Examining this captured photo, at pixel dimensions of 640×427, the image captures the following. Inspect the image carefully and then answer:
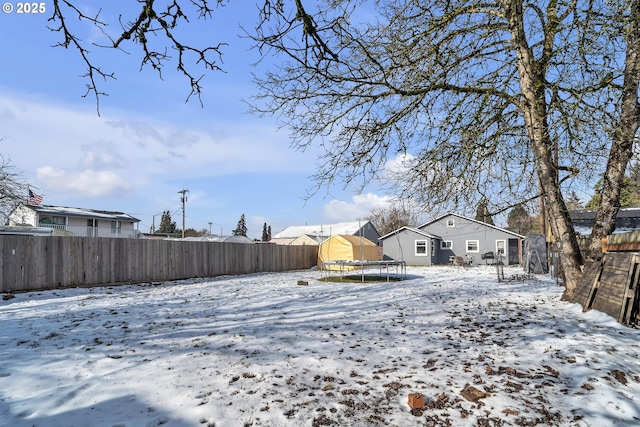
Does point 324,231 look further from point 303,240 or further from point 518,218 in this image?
point 518,218

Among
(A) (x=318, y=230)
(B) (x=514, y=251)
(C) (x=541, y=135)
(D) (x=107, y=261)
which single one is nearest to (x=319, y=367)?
(C) (x=541, y=135)

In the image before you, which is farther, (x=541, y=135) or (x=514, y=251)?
(x=514, y=251)

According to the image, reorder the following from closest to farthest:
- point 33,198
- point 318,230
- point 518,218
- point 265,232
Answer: point 518,218
point 33,198
point 318,230
point 265,232

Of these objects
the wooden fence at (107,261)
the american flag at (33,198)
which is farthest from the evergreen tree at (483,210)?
the american flag at (33,198)

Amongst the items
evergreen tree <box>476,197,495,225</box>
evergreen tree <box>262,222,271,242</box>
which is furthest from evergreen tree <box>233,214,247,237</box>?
evergreen tree <box>476,197,495,225</box>

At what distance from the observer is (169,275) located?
14969 mm

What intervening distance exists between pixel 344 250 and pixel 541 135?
601 inches

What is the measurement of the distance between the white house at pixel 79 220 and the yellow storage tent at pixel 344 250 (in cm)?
2026

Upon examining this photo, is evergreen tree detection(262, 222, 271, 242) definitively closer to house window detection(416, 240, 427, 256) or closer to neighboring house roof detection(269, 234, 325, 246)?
neighboring house roof detection(269, 234, 325, 246)

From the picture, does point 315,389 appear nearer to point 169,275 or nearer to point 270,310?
point 270,310

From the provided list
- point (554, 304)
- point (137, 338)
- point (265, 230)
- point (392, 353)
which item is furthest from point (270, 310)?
point (265, 230)

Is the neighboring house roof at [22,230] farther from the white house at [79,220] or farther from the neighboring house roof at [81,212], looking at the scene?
the neighboring house roof at [81,212]

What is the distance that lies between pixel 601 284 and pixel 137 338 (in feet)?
23.9

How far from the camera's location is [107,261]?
42.2 feet
